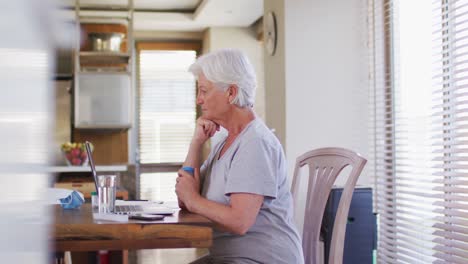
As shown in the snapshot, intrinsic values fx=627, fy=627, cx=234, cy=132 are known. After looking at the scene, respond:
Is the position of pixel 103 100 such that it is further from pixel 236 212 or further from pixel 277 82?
pixel 236 212

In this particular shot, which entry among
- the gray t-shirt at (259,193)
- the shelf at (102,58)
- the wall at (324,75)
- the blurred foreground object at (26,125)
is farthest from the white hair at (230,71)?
the shelf at (102,58)

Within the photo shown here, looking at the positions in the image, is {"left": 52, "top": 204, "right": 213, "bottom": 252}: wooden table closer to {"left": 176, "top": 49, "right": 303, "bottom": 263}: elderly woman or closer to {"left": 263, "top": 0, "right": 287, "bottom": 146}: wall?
{"left": 176, "top": 49, "right": 303, "bottom": 263}: elderly woman

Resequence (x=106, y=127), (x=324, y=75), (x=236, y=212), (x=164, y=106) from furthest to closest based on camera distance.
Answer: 1. (x=164, y=106)
2. (x=106, y=127)
3. (x=324, y=75)
4. (x=236, y=212)

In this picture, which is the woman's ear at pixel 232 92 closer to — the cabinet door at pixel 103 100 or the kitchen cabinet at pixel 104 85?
the kitchen cabinet at pixel 104 85

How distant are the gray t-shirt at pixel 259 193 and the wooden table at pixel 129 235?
0.25m

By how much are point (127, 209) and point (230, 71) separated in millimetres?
595

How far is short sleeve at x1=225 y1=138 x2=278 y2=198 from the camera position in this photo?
6.31 ft

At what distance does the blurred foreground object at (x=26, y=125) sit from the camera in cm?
18

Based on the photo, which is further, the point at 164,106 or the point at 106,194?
the point at 164,106

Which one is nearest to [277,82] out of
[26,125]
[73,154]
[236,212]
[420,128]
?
[420,128]

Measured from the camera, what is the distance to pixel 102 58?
6801 millimetres

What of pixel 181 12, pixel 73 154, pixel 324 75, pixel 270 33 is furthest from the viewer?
pixel 181 12

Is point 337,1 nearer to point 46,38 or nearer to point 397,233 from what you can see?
point 397,233

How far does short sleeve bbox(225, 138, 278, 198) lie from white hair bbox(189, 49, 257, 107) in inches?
8.2
